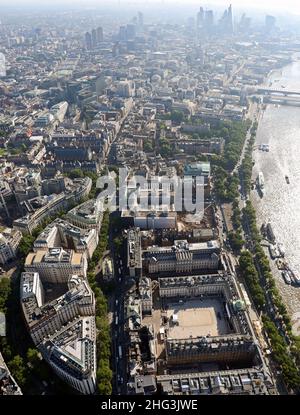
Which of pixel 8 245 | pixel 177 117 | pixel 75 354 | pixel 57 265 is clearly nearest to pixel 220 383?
pixel 75 354

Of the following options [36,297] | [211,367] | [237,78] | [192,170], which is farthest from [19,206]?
[237,78]

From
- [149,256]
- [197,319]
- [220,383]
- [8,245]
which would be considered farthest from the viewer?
[8,245]

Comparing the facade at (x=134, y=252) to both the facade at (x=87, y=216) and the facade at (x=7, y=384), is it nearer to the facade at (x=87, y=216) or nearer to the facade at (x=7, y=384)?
the facade at (x=87, y=216)

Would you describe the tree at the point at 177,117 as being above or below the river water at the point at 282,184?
above

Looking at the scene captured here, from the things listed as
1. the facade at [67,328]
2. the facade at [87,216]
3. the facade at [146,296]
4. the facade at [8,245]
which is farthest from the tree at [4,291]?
the facade at [146,296]

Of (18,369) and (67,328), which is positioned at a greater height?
(67,328)

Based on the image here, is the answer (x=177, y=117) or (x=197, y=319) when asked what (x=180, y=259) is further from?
(x=177, y=117)
